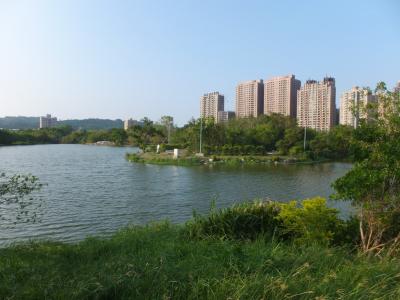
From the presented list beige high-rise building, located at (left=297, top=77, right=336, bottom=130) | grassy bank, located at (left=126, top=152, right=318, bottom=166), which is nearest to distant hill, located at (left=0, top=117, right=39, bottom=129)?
beige high-rise building, located at (left=297, top=77, right=336, bottom=130)

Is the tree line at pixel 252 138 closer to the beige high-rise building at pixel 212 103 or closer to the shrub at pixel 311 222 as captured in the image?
the beige high-rise building at pixel 212 103

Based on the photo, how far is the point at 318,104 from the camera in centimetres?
6356

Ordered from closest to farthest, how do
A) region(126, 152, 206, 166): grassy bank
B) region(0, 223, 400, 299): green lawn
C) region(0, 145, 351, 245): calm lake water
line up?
1. region(0, 223, 400, 299): green lawn
2. region(0, 145, 351, 245): calm lake water
3. region(126, 152, 206, 166): grassy bank

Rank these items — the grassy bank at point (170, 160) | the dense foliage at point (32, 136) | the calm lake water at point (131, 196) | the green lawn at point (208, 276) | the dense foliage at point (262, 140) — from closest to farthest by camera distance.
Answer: the green lawn at point (208, 276) → the calm lake water at point (131, 196) → the grassy bank at point (170, 160) → the dense foliage at point (262, 140) → the dense foliage at point (32, 136)

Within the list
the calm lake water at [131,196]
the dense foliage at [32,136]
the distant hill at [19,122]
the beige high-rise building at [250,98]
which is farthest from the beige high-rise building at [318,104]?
the distant hill at [19,122]

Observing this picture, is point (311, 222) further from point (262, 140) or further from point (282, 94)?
point (282, 94)

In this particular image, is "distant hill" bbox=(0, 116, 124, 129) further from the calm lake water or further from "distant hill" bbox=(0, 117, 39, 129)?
the calm lake water

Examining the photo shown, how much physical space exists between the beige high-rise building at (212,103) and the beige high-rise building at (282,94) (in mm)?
12173

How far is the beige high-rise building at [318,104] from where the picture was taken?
6116 cm

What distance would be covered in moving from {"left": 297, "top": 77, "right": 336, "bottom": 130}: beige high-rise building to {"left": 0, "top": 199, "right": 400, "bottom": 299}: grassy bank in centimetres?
5712

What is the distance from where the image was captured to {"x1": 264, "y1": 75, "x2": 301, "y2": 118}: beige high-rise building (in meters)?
74.0

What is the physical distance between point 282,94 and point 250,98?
→ 9190 millimetres

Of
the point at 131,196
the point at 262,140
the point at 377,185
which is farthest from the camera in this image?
the point at 262,140

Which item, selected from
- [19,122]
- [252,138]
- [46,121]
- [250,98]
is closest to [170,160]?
[252,138]
